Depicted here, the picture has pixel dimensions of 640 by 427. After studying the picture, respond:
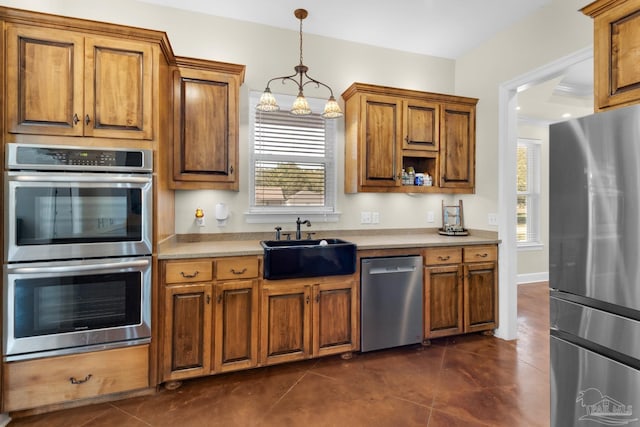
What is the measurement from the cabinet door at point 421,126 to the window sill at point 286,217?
1.02 metres

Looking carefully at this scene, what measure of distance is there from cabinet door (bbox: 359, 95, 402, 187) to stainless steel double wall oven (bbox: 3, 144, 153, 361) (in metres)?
1.85

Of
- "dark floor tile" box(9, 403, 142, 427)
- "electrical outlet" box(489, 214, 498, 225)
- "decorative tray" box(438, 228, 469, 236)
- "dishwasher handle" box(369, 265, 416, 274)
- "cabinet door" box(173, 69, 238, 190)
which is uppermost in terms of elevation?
"cabinet door" box(173, 69, 238, 190)

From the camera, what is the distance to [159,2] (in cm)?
276

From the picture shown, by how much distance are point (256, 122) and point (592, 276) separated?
272cm

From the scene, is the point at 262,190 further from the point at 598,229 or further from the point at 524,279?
the point at 524,279

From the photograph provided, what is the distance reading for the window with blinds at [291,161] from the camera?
10.2ft

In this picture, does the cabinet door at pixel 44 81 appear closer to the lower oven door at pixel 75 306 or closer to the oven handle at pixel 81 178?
the oven handle at pixel 81 178

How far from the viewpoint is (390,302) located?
2.76 m

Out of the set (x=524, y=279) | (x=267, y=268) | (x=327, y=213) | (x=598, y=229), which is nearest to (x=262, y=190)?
(x=327, y=213)

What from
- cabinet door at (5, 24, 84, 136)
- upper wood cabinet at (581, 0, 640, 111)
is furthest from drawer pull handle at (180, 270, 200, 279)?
upper wood cabinet at (581, 0, 640, 111)

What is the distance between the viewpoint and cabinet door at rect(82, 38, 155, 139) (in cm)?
206

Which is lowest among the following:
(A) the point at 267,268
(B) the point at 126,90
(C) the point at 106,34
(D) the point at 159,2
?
(A) the point at 267,268

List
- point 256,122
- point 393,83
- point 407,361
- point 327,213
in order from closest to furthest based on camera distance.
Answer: point 407,361 → point 256,122 → point 327,213 → point 393,83

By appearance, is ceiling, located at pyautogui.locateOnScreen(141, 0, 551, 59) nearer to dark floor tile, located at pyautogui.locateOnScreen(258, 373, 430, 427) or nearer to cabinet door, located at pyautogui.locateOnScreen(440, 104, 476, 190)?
cabinet door, located at pyautogui.locateOnScreen(440, 104, 476, 190)
